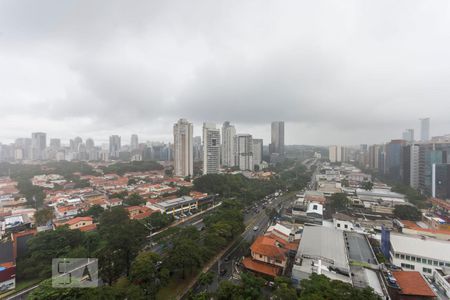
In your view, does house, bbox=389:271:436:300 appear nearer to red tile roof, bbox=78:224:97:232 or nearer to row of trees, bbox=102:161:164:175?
red tile roof, bbox=78:224:97:232

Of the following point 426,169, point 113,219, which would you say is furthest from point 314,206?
point 426,169

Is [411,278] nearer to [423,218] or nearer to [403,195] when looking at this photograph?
[423,218]

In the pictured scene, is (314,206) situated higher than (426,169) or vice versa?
(426,169)

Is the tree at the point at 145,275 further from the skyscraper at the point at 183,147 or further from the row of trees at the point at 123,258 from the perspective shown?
the skyscraper at the point at 183,147

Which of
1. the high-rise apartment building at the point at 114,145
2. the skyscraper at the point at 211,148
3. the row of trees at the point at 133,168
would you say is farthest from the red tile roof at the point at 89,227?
the high-rise apartment building at the point at 114,145

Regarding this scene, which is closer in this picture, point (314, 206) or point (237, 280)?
point (237, 280)

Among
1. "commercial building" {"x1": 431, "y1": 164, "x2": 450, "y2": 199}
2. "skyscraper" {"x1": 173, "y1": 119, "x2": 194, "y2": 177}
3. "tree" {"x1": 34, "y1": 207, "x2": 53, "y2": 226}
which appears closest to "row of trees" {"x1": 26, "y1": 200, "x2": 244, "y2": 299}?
"tree" {"x1": 34, "y1": 207, "x2": 53, "y2": 226}
